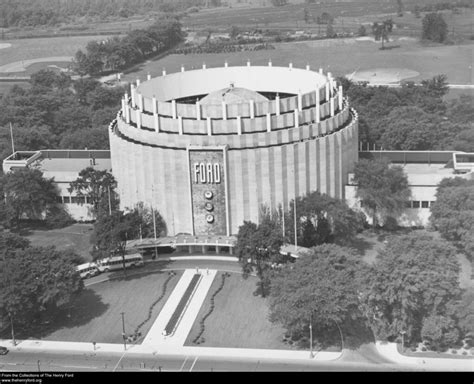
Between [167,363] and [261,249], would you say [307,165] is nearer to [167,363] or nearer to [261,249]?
[261,249]

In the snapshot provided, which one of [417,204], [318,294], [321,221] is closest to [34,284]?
[318,294]

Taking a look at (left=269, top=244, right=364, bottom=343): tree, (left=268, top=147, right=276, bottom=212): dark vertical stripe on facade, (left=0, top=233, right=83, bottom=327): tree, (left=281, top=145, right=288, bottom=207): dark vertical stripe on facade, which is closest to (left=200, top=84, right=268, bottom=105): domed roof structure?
(left=268, top=147, right=276, bottom=212): dark vertical stripe on facade

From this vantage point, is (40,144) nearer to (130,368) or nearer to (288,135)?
(288,135)

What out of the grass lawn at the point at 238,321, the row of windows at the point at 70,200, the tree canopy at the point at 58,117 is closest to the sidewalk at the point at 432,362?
the grass lawn at the point at 238,321

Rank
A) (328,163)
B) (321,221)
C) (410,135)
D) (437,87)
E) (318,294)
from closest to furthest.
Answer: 1. (318,294)
2. (321,221)
3. (328,163)
4. (410,135)
5. (437,87)

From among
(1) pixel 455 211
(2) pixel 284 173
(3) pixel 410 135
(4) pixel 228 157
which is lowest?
(1) pixel 455 211

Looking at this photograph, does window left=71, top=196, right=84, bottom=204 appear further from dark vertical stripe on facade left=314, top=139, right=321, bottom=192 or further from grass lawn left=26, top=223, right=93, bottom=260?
dark vertical stripe on facade left=314, top=139, right=321, bottom=192
